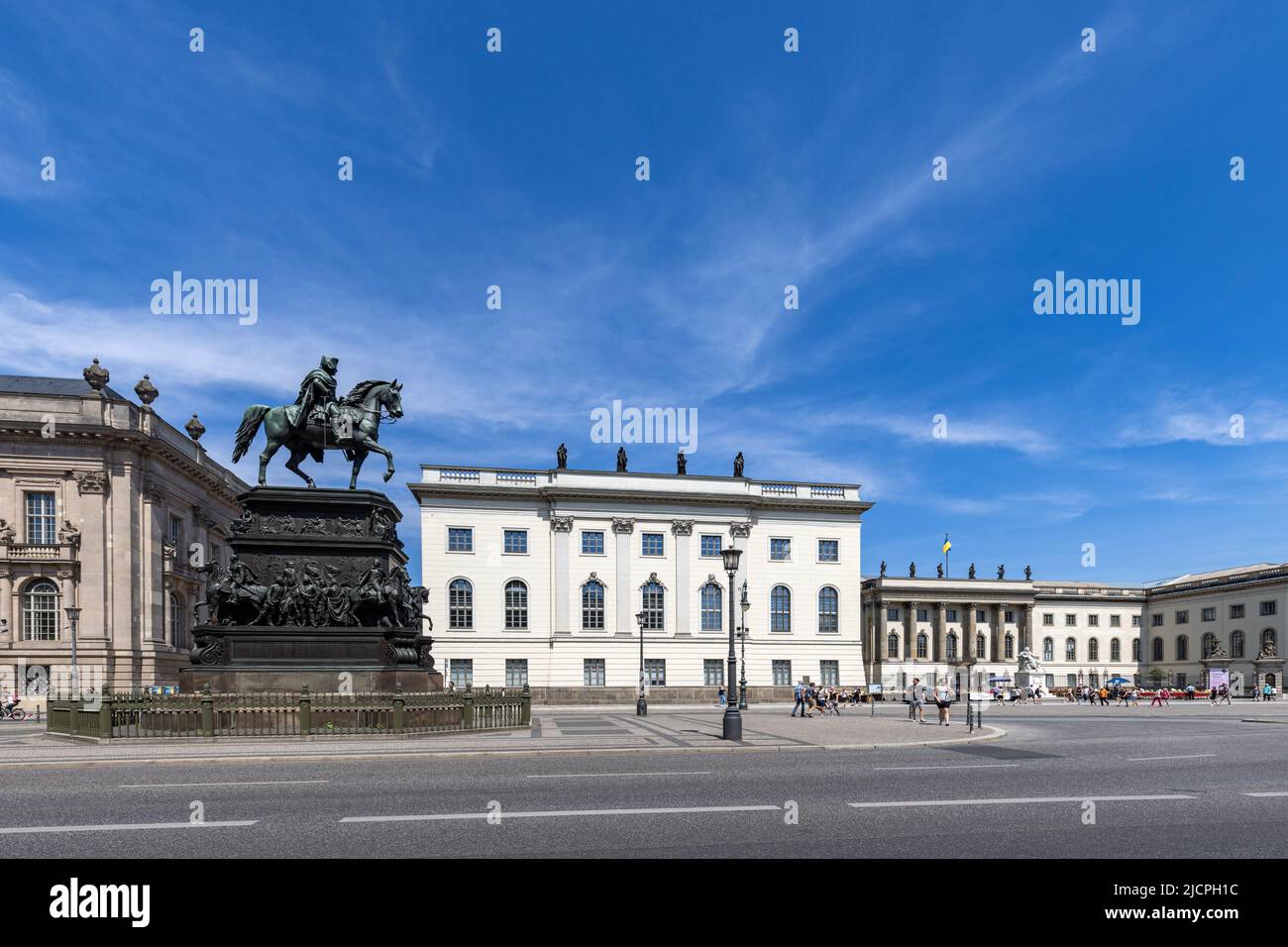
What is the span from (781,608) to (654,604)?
927 cm

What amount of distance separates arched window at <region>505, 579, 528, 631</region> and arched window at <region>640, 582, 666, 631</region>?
26.6ft

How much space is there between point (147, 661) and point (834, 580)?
44.9m

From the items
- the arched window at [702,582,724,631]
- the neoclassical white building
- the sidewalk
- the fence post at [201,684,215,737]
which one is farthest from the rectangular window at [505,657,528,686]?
the fence post at [201,684,215,737]

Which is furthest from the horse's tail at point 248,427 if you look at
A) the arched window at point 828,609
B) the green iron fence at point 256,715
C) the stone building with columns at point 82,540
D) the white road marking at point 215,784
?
the arched window at point 828,609

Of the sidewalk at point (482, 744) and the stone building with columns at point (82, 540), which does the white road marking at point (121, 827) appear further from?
the stone building with columns at point (82, 540)

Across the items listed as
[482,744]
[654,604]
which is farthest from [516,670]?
[482,744]

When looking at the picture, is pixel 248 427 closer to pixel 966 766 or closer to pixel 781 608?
pixel 966 766

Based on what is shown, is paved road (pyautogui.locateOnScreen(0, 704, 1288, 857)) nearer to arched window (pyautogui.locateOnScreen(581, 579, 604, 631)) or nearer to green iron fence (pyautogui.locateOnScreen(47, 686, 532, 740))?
green iron fence (pyautogui.locateOnScreen(47, 686, 532, 740))

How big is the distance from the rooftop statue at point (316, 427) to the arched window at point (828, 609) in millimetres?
41428

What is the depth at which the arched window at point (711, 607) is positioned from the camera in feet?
191
